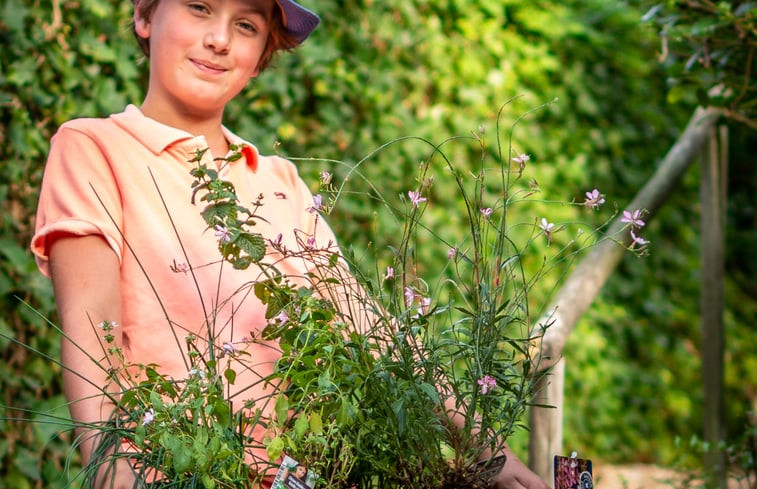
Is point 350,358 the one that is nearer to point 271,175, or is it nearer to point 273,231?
point 273,231

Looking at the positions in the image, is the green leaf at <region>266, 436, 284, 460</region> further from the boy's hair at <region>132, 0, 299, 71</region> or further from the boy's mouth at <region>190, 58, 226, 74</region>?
the boy's hair at <region>132, 0, 299, 71</region>

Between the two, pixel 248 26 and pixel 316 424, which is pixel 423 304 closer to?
pixel 316 424

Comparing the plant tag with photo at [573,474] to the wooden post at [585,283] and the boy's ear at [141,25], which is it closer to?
the wooden post at [585,283]

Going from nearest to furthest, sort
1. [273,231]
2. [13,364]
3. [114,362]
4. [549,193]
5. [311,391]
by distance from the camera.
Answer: [311,391], [114,362], [273,231], [13,364], [549,193]

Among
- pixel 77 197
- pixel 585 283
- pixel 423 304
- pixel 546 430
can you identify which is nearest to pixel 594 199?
pixel 423 304

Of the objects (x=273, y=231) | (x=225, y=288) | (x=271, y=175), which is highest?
(x=271, y=175)

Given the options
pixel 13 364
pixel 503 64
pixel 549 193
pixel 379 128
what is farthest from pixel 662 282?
pixel 13 364

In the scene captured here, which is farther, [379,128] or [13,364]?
[379,128]

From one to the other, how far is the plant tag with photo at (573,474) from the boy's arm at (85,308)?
68cm

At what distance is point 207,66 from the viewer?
1.75m

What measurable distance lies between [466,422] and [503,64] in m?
3.42

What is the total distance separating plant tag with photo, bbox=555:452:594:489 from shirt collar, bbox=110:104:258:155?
860mm

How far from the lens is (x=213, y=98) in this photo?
69.9 inches

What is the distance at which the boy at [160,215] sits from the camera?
4.95 feet
